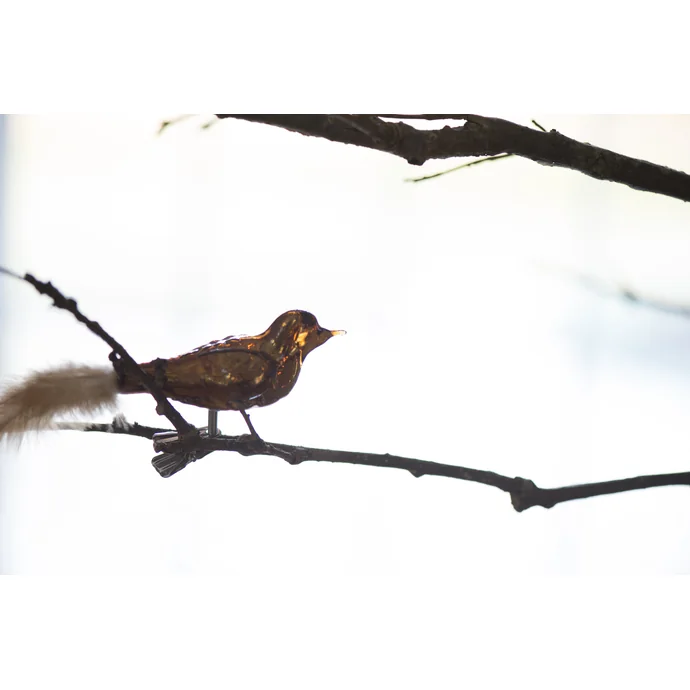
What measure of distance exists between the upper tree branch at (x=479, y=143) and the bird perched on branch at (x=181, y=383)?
8.3 inches

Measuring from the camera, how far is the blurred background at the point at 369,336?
0.85 metres

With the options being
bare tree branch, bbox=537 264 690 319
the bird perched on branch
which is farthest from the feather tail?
bare tree branch, bbox=537 264 690 319

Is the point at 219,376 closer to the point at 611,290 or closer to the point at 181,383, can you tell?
the point at 181,383

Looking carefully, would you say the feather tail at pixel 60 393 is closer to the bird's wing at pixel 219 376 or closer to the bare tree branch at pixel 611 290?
the bird's wing at pixel 219 376

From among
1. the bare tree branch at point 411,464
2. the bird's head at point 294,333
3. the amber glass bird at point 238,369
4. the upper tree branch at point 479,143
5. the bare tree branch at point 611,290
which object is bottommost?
the bare tree branch at point 411,464

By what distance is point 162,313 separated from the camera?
861 millimetres

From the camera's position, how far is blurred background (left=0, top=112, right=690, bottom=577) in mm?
853

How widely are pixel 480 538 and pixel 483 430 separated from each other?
4.8 inches

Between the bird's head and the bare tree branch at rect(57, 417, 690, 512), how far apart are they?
9 centimetres

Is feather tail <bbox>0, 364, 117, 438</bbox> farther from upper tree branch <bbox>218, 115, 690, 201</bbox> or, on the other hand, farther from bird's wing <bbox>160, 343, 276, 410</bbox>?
upper tree branch <bbox>218, 115, 690, 201</bbox>

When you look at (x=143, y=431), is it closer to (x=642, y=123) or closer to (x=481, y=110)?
(x=481, y=110)

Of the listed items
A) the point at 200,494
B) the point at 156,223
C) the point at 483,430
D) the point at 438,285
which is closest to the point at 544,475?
the point at 483,430

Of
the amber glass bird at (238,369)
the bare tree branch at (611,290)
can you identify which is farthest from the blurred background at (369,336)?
the amber glass bird at (238,369)

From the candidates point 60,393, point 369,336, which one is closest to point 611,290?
point 369,336
